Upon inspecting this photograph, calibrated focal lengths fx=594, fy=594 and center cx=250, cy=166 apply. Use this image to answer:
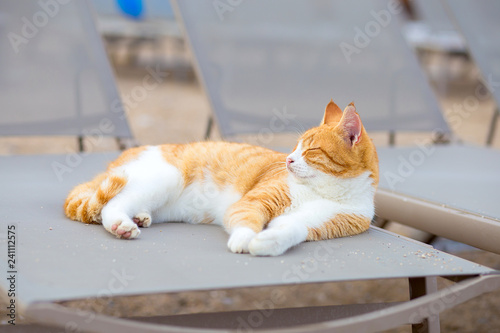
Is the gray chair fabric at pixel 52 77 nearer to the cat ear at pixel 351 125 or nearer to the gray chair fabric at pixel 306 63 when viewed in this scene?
the gray chair fabric at pixel 306 63

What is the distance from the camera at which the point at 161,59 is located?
942 centimetres

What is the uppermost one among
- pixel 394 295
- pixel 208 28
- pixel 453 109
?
pixel 208 28

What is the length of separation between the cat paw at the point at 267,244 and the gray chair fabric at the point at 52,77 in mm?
1453

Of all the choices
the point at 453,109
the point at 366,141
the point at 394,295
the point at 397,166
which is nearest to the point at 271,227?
the point at 366,141

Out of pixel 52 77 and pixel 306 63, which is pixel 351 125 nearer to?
pixel 306 63

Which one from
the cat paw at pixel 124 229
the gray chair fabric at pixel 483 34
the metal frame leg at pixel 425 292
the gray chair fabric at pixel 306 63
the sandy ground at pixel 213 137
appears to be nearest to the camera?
the metal frame leg at pixel 425 292

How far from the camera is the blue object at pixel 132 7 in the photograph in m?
9.12

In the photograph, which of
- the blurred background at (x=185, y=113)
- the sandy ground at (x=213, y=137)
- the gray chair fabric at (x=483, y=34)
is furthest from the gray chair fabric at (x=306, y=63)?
the sandy ground at (x=213, y=137)

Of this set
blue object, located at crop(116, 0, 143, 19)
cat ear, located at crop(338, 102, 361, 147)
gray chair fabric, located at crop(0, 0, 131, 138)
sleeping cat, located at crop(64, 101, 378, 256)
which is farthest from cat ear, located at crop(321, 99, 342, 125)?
blue object, located at crop(116, 0, 143, 19)

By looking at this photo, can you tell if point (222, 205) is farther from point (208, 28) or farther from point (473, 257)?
point (473, 257)

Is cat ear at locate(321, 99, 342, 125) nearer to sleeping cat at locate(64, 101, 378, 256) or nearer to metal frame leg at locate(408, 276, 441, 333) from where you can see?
sleeping cat at locate(64, 101, 378, 256)

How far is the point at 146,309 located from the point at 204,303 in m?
0.25

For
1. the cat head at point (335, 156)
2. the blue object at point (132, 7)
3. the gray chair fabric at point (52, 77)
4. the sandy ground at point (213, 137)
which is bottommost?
the sandy ground at point (213, 137)

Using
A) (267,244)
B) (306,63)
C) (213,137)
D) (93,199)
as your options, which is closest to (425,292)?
(267,244)
